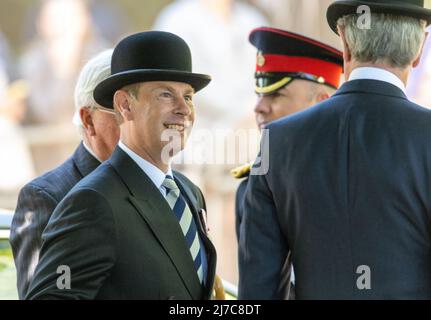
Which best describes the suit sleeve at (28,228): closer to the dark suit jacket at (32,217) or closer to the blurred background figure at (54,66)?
the dark suit jacket at (32,217)

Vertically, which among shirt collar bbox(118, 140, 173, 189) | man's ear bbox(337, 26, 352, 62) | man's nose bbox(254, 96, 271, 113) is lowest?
shirt collar bbox(118, 140, 173, 189)

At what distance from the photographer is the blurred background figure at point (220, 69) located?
12258 mm

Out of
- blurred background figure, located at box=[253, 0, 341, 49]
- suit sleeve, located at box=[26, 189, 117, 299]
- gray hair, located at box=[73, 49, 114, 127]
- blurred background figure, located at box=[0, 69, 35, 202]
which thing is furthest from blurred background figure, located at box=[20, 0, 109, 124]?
suit sleeve, located at box=[26, 189, 117, 299]

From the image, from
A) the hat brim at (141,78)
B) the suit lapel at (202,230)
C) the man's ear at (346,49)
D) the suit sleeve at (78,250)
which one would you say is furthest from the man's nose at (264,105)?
the suit sleeve at (78,250)

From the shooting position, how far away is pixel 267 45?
461 cm

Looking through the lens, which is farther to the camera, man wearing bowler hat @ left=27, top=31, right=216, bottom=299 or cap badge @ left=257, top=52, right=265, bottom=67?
cap badge @ left=257, top=52, right=265, bottom=67

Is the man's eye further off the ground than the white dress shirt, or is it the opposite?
the man's eye

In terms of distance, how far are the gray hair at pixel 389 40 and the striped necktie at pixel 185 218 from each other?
29.1 inches

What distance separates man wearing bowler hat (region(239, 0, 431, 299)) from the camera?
2672 millimetres

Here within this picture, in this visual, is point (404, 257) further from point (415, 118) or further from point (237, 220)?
point (237, 220)

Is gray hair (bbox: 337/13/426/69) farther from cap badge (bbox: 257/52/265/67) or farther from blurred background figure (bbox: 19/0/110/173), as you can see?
blurred background figure (bbox: 19/0/110/173)

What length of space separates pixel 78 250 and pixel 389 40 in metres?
1.09

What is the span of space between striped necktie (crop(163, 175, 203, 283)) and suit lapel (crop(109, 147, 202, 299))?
6 centimetres

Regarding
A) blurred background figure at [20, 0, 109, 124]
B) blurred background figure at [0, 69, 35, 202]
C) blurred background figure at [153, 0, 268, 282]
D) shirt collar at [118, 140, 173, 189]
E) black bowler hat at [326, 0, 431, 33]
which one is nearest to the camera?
black bowler hat at [326, 0, 431, 33]
